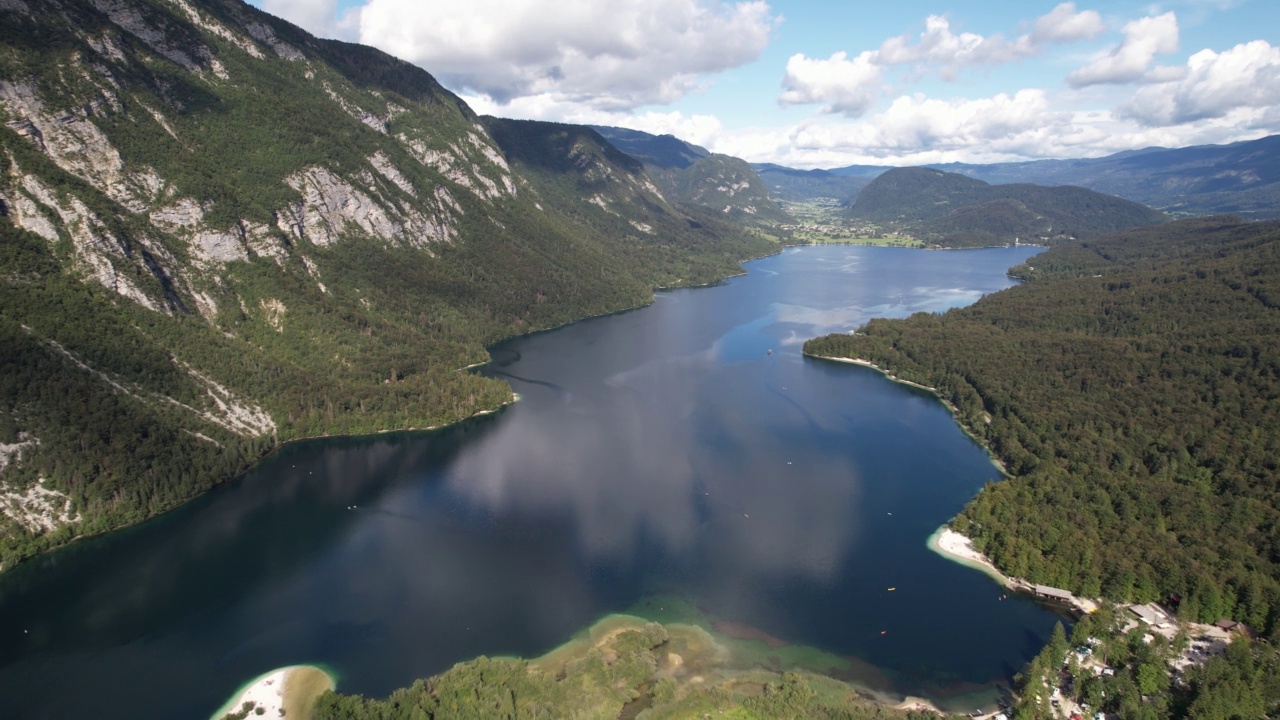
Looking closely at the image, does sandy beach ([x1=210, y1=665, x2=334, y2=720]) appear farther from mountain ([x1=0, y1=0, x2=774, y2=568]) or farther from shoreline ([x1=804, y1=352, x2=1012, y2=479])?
shoreline ([x1=804, y1=352, x2=1012, y2=479])

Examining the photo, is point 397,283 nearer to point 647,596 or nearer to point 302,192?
point 302,192

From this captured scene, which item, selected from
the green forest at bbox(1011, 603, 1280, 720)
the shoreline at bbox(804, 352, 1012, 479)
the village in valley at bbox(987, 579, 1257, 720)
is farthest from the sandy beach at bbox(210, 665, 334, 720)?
the shoreline at bbox(804, 352, 1012, 479)

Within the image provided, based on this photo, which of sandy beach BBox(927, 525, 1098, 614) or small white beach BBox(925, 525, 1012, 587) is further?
small white beach BBox(925, 525, 1012, 587)

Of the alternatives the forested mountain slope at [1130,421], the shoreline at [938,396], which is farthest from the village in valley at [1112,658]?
the shoreline at [938,396]

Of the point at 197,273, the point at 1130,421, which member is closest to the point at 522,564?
the point at 1130,421

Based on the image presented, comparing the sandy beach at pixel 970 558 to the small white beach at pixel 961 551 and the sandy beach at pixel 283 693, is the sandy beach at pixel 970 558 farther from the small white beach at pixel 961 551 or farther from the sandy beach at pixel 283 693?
the sandy beach at pixel 283 693

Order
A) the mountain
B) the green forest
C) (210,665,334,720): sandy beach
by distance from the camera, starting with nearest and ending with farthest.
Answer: the green forest < (210,665,334,720): sandy beach < the mountain

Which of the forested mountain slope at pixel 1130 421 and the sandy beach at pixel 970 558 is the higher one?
the forested mountain slope at pixel 1130 421
